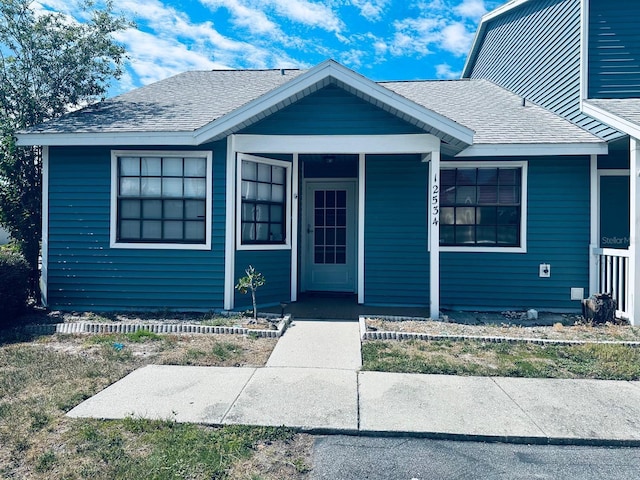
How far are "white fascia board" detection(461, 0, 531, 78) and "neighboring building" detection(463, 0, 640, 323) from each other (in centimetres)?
25

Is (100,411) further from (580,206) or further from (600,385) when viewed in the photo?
(580,206)

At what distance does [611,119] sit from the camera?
689cm

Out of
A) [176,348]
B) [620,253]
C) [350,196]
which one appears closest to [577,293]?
[620,253]

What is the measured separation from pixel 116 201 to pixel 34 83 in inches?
139

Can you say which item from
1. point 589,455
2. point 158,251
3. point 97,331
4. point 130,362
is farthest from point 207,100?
point 589,455

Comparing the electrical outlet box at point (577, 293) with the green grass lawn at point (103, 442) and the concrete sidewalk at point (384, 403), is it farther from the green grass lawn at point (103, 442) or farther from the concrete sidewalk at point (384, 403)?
the green grass lawn at point (103, 442)

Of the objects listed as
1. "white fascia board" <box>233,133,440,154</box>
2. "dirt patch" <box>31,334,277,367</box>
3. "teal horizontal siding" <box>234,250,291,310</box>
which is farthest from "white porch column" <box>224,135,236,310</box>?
"dirt patch" <box>31,334,277,367</box>

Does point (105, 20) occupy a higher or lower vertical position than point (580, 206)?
higher

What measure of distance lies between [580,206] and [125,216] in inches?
307

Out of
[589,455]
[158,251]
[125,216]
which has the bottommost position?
[589,455]

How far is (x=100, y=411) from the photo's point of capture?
3.54 meters

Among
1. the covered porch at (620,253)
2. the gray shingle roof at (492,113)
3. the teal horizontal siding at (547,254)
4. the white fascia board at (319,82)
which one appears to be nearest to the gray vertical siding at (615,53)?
the gray shingle roof at (492,113)

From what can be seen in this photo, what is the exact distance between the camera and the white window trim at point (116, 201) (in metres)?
7.02

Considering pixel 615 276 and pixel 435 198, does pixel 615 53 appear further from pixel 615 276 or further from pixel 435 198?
pixel 435 198
